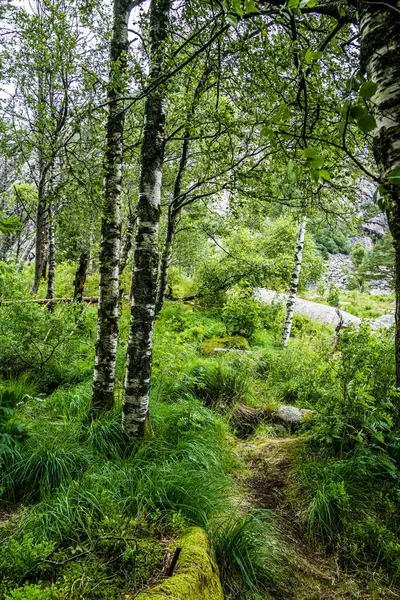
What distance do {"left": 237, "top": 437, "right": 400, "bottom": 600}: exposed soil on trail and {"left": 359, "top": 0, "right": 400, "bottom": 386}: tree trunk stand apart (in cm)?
254

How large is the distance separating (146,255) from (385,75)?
8.45 feet

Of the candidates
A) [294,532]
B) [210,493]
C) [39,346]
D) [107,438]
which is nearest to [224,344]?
[39,346]

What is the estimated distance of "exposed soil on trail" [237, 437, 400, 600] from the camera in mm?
2391

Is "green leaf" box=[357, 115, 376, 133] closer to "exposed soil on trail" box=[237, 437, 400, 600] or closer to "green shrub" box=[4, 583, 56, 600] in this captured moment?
"green shrub" box=[4, 583, 56, 600]

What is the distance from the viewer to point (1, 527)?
2203mm

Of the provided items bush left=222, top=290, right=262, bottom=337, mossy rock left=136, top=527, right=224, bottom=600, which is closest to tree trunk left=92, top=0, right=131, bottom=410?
mossy rock left=136, top=527, right=224, bottom=600

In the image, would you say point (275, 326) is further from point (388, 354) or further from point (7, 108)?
point (7, 108)

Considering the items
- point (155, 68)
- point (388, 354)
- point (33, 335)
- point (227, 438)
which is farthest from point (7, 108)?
point (388, 354)

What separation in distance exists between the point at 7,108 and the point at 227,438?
418 inches

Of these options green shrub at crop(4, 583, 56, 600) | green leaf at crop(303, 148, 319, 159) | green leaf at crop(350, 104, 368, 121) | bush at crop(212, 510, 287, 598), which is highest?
green leaf at crop(350, 104, 368, 121)

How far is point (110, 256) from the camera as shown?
4.43 meters

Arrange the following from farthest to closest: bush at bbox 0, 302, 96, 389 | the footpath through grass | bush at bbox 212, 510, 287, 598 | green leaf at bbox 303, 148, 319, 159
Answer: bush at bbox 0, 302, 96, 389 → bush at bbox 212, 510, 287, 598 → the footpath through grass → green leaf at bbox 303, 148, 319, 159

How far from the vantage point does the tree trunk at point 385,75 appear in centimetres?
147

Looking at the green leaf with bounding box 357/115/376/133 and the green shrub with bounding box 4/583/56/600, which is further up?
the green leaf with bounding box 357/115/376/133
